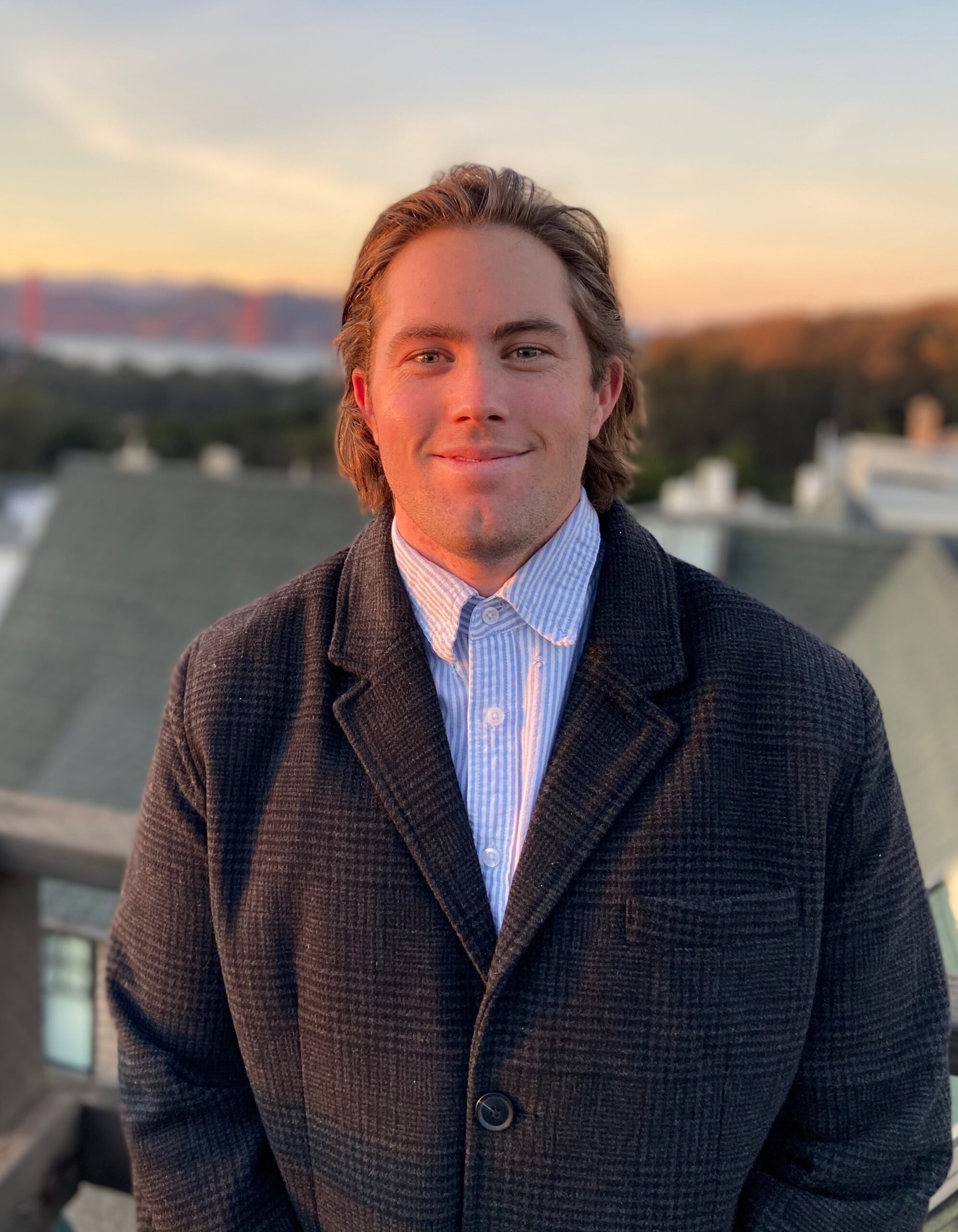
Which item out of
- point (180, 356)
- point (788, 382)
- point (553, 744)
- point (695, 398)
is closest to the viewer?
point (553, 744)

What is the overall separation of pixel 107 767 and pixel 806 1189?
11.1 m

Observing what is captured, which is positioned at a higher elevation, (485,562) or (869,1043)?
(485,562)

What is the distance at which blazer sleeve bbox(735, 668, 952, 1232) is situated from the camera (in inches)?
50.1

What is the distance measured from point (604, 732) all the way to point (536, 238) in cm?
55

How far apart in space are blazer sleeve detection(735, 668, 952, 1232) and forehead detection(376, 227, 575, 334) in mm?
551

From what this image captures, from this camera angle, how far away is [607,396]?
4.84ft

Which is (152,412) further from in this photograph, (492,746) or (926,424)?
(492,746)

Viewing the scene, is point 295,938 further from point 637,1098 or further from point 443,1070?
point 637,1098

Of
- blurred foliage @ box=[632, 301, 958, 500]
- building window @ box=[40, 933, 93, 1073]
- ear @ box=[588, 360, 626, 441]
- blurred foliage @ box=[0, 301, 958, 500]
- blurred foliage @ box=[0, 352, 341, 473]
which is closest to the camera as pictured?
ear @ box=[588, 360, 626, 441]

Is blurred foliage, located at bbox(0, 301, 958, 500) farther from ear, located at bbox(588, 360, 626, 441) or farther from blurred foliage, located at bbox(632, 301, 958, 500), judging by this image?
ear, located at bbox(588, 360, 626, 441)

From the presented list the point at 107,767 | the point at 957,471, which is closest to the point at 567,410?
the point at 107,767

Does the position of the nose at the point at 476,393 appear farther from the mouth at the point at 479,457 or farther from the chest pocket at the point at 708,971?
the chest pocket at the point at 708,971

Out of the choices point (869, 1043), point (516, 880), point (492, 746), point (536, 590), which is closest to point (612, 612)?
point (536, 590)

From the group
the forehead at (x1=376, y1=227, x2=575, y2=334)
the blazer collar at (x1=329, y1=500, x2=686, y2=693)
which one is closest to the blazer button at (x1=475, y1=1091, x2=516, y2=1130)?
the blazer collar at (x1=329, y1=500, x2=686, y2=693)
